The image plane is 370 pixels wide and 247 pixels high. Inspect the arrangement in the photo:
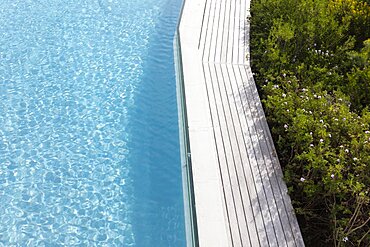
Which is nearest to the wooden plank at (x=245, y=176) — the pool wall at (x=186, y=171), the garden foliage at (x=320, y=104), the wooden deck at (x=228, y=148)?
the wooden deck at (x=228, y=148)

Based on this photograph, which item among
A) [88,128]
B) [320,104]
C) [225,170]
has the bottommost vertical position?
[88,128]

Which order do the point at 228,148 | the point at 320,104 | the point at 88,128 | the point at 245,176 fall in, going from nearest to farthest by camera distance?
the point at 245,176, the point at 228,148, the point at 320,104, the point at 88,128

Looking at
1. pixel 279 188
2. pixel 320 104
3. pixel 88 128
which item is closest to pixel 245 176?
pixel 279 188

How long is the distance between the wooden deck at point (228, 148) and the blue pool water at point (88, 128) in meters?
0.36

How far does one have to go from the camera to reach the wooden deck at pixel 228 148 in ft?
11.3

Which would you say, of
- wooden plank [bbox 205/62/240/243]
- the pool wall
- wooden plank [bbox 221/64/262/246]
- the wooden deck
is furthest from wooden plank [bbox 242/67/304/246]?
the pool wall

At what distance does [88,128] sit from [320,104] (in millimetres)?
2437

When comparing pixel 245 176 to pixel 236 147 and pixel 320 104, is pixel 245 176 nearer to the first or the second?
pixel 236 147

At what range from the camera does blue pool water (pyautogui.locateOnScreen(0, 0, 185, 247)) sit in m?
3.90

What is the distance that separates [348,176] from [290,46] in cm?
226

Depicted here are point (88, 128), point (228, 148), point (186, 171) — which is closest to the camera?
point (186, 171)

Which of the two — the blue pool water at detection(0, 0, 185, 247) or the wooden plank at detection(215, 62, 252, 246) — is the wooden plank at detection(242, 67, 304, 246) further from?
the blue pool water at detection(0, 0, 185, 247)

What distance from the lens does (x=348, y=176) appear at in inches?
144

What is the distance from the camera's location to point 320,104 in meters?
4.29
